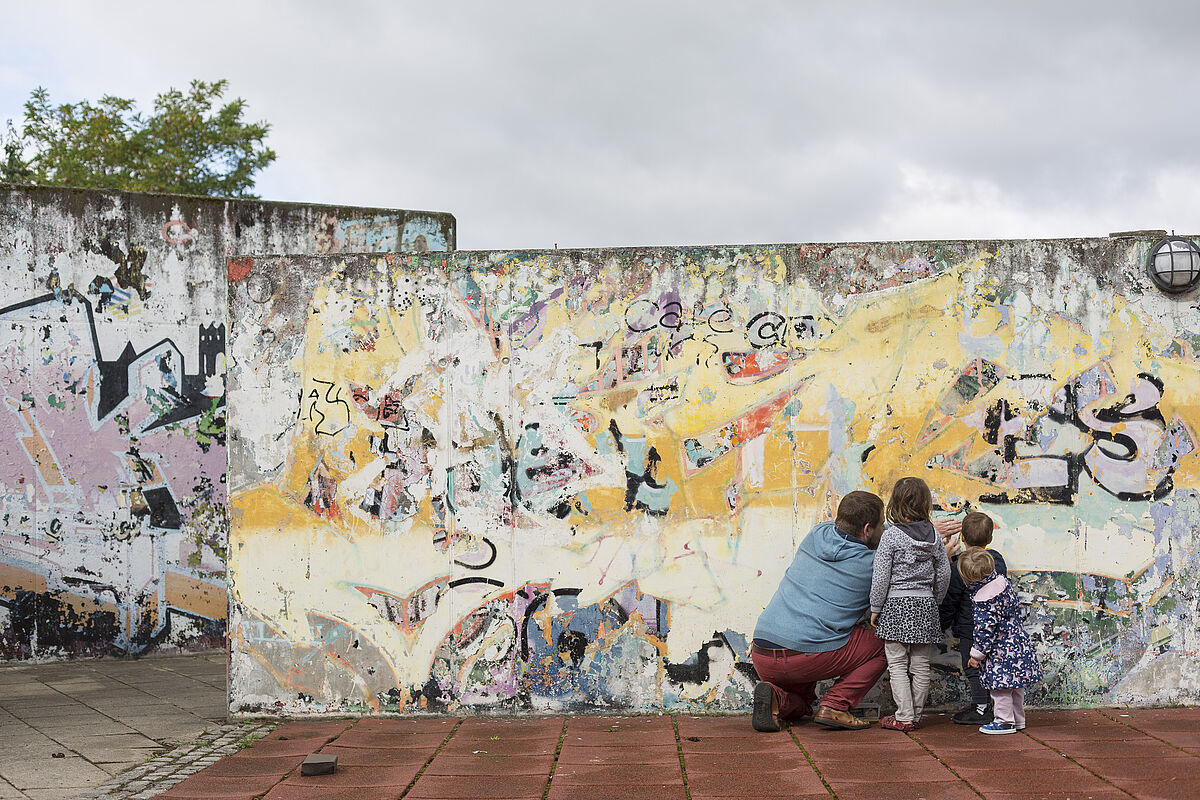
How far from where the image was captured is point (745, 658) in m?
5.81

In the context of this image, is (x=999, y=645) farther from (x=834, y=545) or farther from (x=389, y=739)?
(x=389, y=739)

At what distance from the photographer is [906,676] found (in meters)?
5.37

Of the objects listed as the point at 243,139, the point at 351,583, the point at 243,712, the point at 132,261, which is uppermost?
the point at 243,139

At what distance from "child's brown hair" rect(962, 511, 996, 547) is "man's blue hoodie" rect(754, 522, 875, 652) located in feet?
1.74

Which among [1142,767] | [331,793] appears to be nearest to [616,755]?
[331,793]

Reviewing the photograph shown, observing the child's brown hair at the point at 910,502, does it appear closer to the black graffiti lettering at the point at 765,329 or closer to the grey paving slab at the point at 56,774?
the black graffiti lettering at the point at 765,329

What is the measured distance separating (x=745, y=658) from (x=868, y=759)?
43.4 inches

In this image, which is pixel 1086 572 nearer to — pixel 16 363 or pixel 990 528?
pixel 990 528

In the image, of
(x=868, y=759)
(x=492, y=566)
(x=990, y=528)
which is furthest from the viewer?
(x=492, y=566)

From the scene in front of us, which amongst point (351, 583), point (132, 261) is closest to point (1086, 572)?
point (351, 583)

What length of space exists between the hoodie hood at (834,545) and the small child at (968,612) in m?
0.52

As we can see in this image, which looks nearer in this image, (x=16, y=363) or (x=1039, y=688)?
(x=1039, y=688)

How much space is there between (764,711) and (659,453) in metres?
1.50

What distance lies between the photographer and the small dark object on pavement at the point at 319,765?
4.79m
